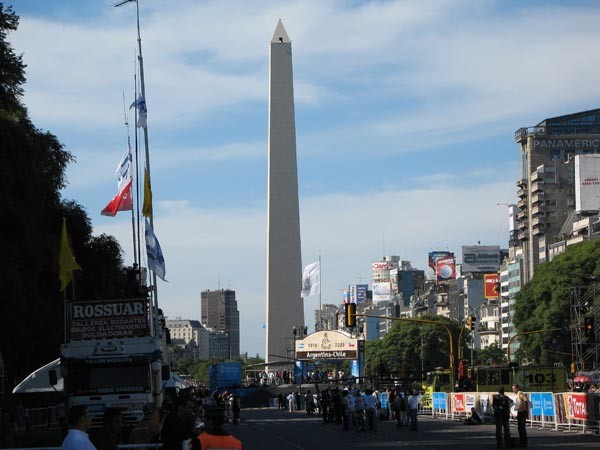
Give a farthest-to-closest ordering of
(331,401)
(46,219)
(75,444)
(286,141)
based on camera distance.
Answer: (286,141)
(331,401)
(46,219)
(75,444)

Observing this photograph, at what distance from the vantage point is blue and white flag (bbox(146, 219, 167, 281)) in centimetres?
4050

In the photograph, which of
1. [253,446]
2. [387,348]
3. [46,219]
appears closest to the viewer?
[253,446]

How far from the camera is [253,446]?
114 feet

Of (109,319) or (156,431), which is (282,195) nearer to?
(109,319)

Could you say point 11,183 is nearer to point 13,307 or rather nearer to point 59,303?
point 13,307

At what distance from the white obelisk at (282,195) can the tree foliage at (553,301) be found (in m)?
18.3

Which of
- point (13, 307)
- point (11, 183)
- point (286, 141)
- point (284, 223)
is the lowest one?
point (13, 307)

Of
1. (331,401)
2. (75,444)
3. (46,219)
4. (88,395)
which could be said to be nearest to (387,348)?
(331,401)

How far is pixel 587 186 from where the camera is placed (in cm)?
14462

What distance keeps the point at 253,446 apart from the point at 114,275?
22.8 m

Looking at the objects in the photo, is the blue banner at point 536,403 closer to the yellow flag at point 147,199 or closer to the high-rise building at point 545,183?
the yellow flag at point 147,199

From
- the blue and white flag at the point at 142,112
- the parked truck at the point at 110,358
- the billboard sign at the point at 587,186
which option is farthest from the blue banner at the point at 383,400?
the billboard sign at the point at 587,186

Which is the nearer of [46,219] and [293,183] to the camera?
[46,219]

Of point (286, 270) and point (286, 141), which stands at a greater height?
point (286, 141)
